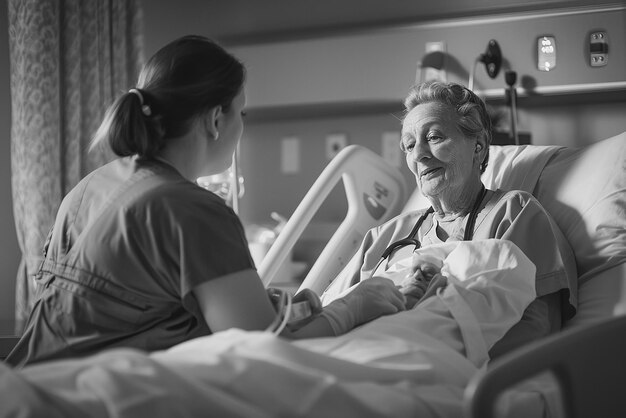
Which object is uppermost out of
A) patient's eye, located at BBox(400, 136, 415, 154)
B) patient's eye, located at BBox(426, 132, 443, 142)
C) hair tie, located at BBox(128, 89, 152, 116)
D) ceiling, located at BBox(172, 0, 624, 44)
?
ceiling, located at BBox(172, 0, 624, 44)

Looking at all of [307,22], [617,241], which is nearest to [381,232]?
[617,241]

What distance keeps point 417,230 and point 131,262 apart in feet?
4.14

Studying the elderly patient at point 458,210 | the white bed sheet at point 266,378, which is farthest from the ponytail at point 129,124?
the elderly patient at point 458,210

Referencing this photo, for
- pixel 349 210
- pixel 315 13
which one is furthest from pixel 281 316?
pixel 315 13

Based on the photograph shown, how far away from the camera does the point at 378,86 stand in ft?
12.9

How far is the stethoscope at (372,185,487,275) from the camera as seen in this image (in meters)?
2.38

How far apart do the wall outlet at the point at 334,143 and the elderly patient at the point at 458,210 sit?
1360 millimetres

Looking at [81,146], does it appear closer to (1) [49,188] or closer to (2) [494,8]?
(1) [49,188]

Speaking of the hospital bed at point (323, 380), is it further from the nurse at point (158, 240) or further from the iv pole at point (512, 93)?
the iv pole at point (512, 93)

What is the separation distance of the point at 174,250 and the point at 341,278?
128cm

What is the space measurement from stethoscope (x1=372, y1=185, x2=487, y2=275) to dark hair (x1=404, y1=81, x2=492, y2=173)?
0.18m

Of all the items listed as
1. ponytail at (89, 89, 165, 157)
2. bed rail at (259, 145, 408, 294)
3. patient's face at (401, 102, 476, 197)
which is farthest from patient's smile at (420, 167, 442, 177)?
ponytail at (89, 89, 165, 157)

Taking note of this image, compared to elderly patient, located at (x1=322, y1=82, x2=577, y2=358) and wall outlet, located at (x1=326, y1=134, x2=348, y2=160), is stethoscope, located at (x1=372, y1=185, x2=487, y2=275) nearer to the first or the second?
elderly patient, located at (x1=322, y1=82, x2=577, y2=358)

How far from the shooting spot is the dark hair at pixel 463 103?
251 centimetres
